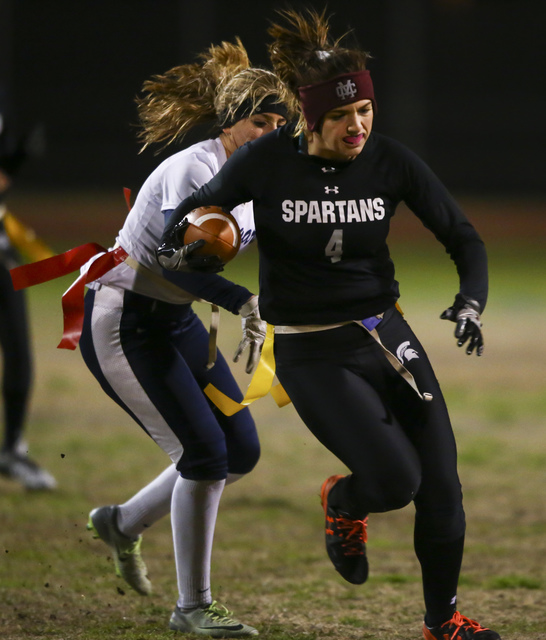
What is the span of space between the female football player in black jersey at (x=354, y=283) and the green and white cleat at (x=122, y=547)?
4.08 ft

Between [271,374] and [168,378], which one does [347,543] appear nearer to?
[271,374]

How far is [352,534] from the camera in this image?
3.65 m

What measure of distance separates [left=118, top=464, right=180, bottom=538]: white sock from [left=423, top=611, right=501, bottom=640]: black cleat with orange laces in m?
1.28

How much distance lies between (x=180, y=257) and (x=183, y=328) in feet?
2.24

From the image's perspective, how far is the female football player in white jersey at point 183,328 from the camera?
3789 millimetres

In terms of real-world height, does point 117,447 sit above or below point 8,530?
below

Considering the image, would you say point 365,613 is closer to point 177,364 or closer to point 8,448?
point 177,364

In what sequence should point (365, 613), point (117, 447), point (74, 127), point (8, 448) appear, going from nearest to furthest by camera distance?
point (365, 613), point (8, 448), point (117, 447), point (74, 127)

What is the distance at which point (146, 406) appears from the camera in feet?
12.8

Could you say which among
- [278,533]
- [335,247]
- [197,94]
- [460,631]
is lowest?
[278,533]

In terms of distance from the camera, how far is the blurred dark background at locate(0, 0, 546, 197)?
77.5 feet

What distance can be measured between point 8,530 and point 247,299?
2617 millimetres

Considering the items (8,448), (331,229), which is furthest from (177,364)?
(8,448)

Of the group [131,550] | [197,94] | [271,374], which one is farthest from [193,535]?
[197,94]
